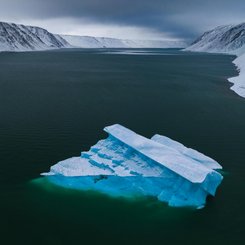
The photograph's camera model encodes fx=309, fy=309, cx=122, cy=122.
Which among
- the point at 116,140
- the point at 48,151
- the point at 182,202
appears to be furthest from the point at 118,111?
the point at 182,202

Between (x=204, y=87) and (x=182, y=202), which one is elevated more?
(x=204, y=87)

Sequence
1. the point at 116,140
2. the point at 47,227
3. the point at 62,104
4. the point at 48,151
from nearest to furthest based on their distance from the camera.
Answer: the point at 47,227
the point at 116,140
the point at 48,151
the point at 62,104

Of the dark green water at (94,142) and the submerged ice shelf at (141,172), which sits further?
the submerged ice shelf at (141,172)

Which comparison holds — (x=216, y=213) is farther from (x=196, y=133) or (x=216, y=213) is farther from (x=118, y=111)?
(x=118, y=111)

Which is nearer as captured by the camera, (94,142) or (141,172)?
(141,172)
